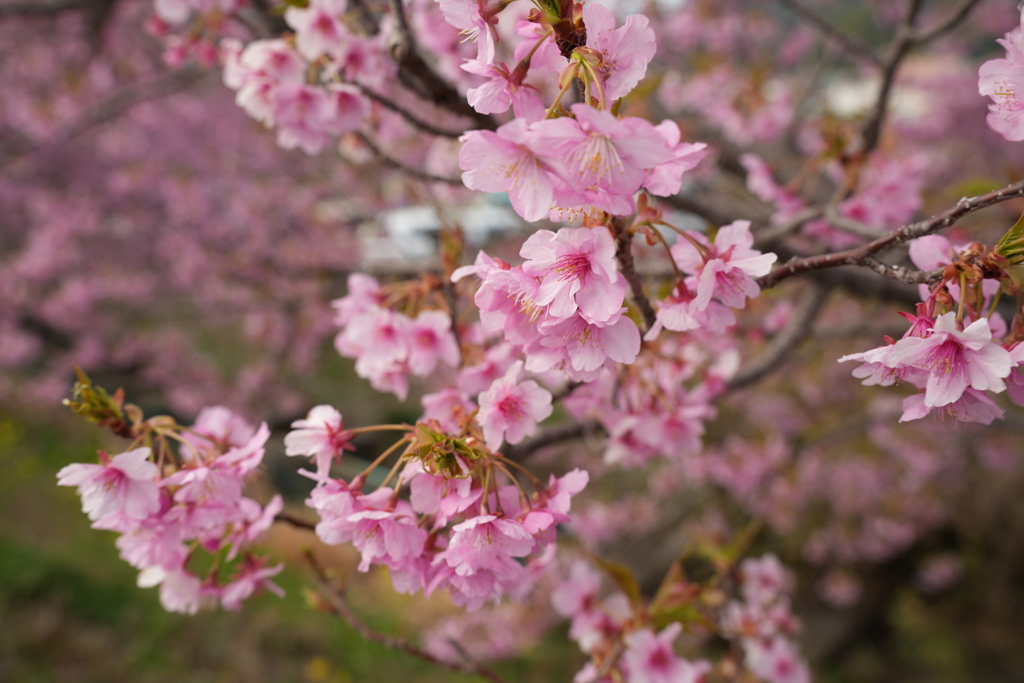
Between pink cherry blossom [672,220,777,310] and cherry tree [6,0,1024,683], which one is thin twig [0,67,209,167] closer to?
cherry tree [6,0,1024,683]

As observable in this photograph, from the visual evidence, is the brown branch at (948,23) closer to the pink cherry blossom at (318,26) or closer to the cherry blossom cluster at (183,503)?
the pink cherry blossom at (318,26)

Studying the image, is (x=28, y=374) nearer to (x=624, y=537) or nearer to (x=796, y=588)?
(x=624, y=537)

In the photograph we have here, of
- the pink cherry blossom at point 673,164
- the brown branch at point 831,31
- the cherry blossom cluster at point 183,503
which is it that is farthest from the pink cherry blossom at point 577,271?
the brown branch at point 831,31

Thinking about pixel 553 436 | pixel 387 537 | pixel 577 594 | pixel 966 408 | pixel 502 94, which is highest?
pixel 502 94

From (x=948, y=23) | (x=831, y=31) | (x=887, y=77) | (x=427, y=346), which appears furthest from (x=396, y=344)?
(x=831, y=31)

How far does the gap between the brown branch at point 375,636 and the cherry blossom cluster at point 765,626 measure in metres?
0.83

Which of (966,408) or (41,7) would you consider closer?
(966,408)

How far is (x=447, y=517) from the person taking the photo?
33.3 inches

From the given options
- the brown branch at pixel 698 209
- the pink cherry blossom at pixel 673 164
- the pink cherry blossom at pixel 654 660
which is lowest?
the pink cherry blossom at pixel 654 660

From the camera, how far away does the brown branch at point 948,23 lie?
5.73ft

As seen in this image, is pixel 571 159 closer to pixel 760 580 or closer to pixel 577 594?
pixel 577 594

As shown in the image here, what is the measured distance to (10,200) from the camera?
19.8 feet

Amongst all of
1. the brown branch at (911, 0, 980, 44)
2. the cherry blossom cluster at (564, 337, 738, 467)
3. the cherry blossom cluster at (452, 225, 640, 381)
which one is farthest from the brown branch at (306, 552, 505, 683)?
the brown branch at (911, 0, 980, 44)

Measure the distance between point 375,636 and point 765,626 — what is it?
1221 millimetres
